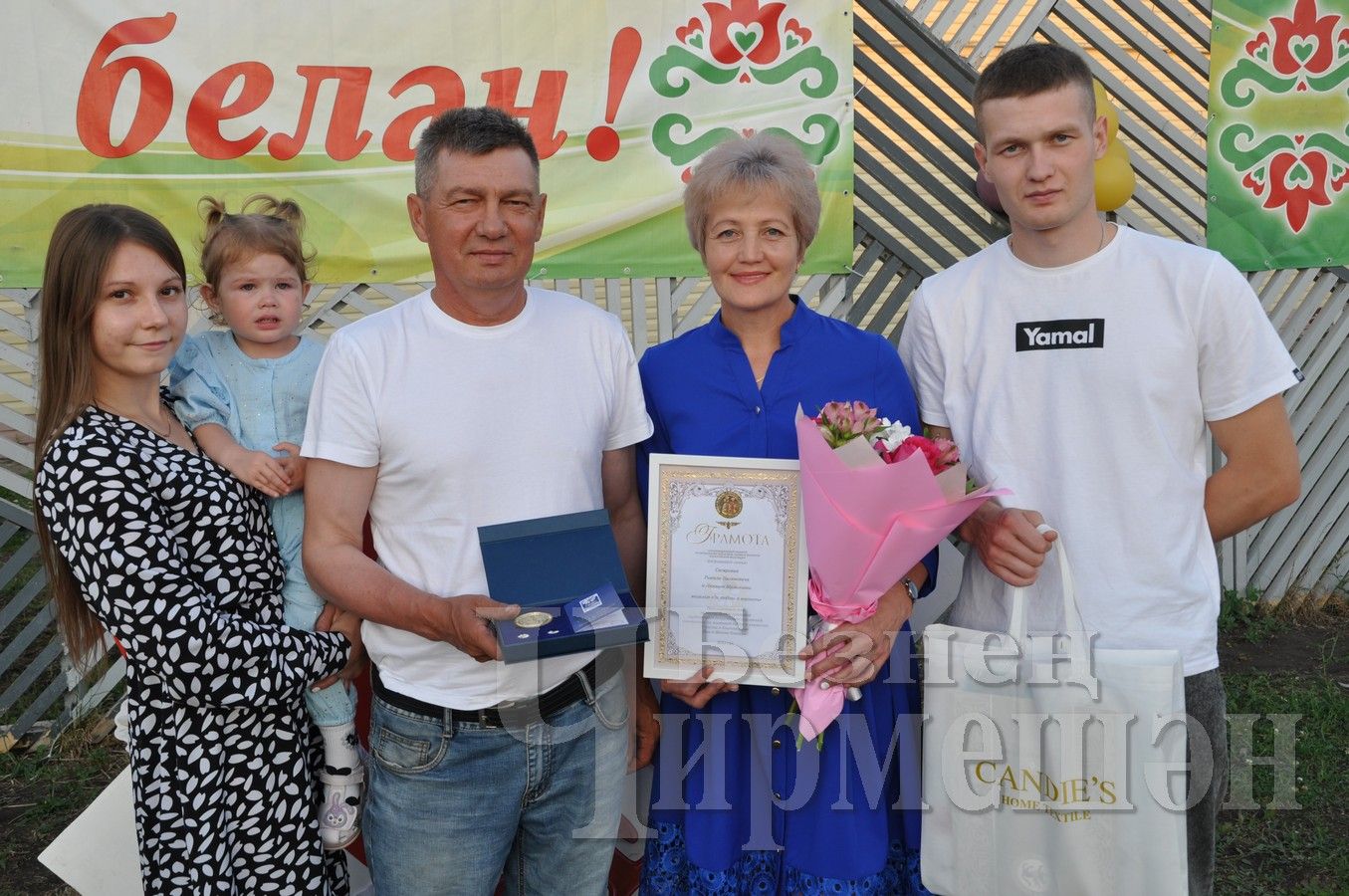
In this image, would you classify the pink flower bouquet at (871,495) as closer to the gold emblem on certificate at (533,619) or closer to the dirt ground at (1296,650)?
the gold emblem on certificate at (533,619)

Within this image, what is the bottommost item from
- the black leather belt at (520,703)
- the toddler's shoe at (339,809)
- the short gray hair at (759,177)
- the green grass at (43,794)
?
the green grass at (43,794)

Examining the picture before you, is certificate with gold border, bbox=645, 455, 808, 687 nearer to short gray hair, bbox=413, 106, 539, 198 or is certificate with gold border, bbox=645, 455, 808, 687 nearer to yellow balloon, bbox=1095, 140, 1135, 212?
short gray hair, bbox=413, 106, 539, 198

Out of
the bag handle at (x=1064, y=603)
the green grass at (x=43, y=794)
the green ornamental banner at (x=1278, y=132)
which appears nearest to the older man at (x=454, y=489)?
the bag handle at (x=1064, y=603)

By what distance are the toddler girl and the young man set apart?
1.50 metres

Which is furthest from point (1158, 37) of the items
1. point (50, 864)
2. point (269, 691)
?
point (50, 864)

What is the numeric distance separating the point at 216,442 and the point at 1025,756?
72.9 inches

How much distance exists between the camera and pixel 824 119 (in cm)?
499

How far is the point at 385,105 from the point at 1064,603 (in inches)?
146

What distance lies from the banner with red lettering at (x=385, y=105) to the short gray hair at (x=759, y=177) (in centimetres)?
234

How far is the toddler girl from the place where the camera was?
2.35 meters

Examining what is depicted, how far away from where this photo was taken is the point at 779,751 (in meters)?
2.50

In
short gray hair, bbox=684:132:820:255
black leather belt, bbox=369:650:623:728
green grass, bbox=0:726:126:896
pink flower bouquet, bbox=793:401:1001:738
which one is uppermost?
short gray hair, bbox=684:132:820:255

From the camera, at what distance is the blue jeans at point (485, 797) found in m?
2.25

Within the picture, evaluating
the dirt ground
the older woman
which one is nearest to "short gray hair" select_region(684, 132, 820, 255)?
the older woman
